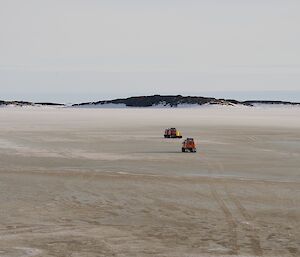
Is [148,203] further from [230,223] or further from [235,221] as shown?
[230,223]

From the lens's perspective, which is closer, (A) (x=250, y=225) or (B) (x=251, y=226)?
(B) (x=251, y=226)

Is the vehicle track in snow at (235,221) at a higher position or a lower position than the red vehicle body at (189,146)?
lower

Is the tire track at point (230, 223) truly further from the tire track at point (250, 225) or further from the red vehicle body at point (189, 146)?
the red vehicle body at point (189, 146)

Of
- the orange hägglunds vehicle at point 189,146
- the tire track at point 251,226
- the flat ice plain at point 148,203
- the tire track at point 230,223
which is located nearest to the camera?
the tire track at point 251,226

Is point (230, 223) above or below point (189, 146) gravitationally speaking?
below

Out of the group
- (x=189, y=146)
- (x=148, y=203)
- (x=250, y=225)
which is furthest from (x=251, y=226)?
(x=189, y=146)

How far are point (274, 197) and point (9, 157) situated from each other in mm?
18268

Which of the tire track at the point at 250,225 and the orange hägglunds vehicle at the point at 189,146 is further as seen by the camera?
the orange hägglunds vehicle at the point at 189,146

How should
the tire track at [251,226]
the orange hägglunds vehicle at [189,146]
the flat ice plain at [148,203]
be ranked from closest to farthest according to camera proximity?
1. the tire track at [251,226]
2. the flat ice plain at [148,203]
3. the orange hägglunds vehicle at [189,146]

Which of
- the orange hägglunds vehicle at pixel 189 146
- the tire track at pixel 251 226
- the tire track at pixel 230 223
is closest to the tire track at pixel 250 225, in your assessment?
the tire track at pixel 251 226

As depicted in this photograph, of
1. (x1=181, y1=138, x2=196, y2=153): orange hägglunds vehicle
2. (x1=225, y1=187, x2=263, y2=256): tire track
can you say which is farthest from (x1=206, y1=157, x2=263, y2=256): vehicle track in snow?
(x1=181, y1=138, x2=196, y2=153): orange hägglunds vehicle

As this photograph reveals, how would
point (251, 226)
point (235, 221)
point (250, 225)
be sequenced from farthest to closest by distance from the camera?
point (235, 221) → point (250, 225) → point (251, 226)

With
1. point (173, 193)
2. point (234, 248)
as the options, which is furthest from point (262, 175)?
point (234, 248)

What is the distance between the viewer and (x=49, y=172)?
30.0m
